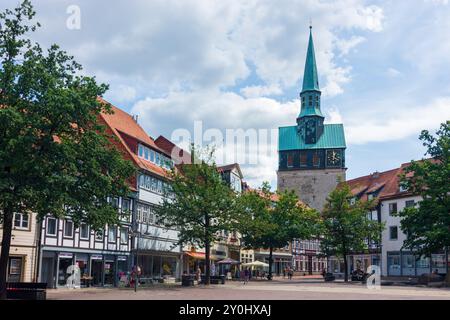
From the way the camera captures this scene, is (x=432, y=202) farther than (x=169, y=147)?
No

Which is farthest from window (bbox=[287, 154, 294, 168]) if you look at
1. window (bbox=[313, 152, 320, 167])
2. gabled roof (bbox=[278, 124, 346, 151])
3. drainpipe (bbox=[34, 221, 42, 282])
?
drainpipe (bbox=[34, 221, 42, 282])

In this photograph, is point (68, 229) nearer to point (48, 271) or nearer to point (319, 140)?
point (48, 271)

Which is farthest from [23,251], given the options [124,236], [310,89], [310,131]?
[310,89]

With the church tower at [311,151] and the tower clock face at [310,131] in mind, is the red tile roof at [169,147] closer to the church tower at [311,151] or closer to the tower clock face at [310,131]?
the church tower at [311,151]

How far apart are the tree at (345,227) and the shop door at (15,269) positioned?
32377 millimetres

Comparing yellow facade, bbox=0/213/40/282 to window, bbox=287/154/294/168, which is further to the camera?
window, bbox=287/154/294/168

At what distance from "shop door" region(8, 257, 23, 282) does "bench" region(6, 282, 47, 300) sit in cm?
806

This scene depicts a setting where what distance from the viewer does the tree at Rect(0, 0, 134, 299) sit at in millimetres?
22375

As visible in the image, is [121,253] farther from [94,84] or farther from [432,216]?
[432,216]

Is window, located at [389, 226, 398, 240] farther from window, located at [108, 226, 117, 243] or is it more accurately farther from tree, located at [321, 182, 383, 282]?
window, located at [108, 226, 117, 243]

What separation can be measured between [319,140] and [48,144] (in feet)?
313

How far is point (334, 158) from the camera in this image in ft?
370

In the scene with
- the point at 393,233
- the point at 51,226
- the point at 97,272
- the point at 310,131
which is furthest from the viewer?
the point at 310,131

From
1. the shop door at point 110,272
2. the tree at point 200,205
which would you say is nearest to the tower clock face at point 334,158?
the tree at point 200,205
